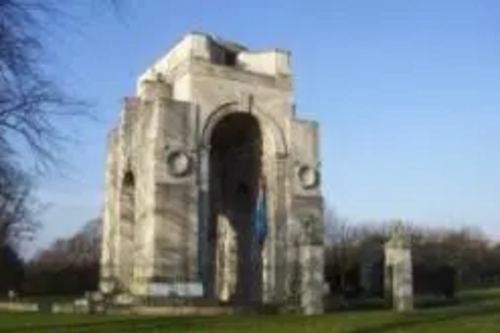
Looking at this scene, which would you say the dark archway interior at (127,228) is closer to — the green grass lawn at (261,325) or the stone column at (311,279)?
the stone column at (311,279)

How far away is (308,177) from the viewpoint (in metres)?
41.0

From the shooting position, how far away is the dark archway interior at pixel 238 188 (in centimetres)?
4294

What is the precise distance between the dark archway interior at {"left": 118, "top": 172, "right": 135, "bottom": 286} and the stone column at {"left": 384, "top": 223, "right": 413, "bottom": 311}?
13251mm

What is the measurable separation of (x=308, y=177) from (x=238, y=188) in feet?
18.8

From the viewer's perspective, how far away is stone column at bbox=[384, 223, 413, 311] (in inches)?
1310

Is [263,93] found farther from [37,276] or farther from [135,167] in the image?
[37,276]

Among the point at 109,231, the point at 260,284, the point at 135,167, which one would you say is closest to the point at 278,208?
the point at 260,284

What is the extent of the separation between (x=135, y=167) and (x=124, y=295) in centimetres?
692

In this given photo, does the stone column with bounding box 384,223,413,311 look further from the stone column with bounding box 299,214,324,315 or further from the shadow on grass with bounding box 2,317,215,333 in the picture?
the shadow on grass with bounding box 2,317,215,333

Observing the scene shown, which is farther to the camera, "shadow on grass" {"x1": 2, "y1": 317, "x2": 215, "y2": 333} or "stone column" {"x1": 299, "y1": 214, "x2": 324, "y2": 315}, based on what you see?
"stone column" {"x1": 299, "y1": 214, "x2": 324, "y2": 315}

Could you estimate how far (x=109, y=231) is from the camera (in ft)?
146

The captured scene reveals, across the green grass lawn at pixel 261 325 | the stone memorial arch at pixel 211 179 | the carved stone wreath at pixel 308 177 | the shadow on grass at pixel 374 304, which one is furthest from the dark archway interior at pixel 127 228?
the green grass lawn at pixel 261 325

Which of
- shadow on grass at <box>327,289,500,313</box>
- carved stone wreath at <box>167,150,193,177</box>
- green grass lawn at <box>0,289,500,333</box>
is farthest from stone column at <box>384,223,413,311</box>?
carved stone wreath at <box>167,150,193,177</box>

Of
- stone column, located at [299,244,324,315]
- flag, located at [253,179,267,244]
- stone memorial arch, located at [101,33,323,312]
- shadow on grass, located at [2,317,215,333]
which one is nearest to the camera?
shadow on grass, located at [2,317,215,333]
